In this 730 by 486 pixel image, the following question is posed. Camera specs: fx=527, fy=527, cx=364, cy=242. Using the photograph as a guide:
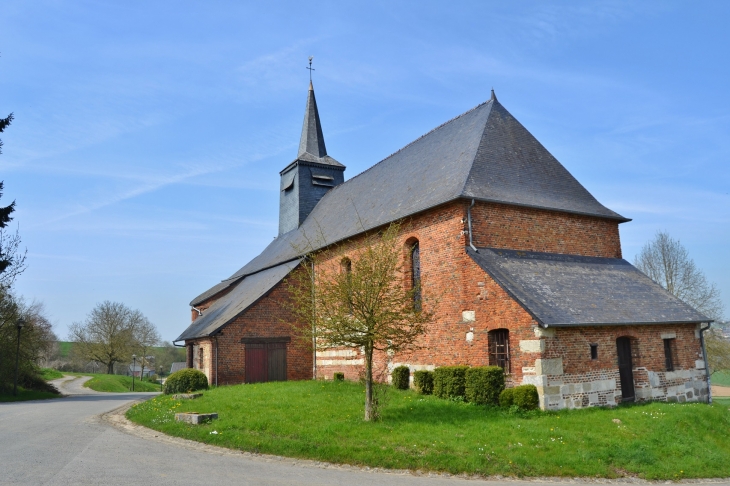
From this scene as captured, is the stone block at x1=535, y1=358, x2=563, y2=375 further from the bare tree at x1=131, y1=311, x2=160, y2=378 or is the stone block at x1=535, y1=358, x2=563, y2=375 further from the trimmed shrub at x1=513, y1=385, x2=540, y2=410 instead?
the bare tree at x1=131, y1=311, x2=160, y2=378

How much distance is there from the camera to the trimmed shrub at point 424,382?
15602mm

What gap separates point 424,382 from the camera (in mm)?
15664

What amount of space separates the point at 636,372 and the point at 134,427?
13.6 m

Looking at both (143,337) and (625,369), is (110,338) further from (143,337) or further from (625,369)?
(625,369)

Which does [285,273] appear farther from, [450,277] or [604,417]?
[604,417]

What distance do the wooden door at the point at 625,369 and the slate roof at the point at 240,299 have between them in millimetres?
A: 13816

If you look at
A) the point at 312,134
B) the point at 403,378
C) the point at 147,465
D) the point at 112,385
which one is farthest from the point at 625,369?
the point at 112,385

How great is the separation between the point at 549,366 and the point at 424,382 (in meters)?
4.06

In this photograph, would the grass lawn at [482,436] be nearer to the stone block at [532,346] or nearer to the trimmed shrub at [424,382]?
the trimmed shrub at [424,382]

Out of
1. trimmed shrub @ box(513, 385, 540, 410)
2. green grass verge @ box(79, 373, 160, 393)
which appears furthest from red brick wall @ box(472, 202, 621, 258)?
green grass verge @ box(79, 373, 160, 393)

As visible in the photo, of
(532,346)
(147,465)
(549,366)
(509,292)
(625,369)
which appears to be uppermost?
(509,292)

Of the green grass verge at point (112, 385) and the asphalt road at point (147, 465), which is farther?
the green grass verge at point (112, 385)

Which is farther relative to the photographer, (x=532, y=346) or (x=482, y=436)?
(x=532, y=346)

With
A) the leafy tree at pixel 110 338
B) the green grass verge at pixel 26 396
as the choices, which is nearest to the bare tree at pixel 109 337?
the leafy tree at pixel 110 338
